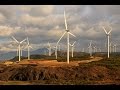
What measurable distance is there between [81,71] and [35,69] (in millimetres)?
8366

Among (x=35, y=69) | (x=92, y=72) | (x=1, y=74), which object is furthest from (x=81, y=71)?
(x=1, y=74)

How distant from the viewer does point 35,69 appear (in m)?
44.5

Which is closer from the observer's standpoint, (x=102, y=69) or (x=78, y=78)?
(x=78, y=78)

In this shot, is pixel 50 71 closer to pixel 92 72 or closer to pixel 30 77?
pixel 30 77

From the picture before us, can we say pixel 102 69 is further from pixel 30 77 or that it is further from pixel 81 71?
pixel 30 77
